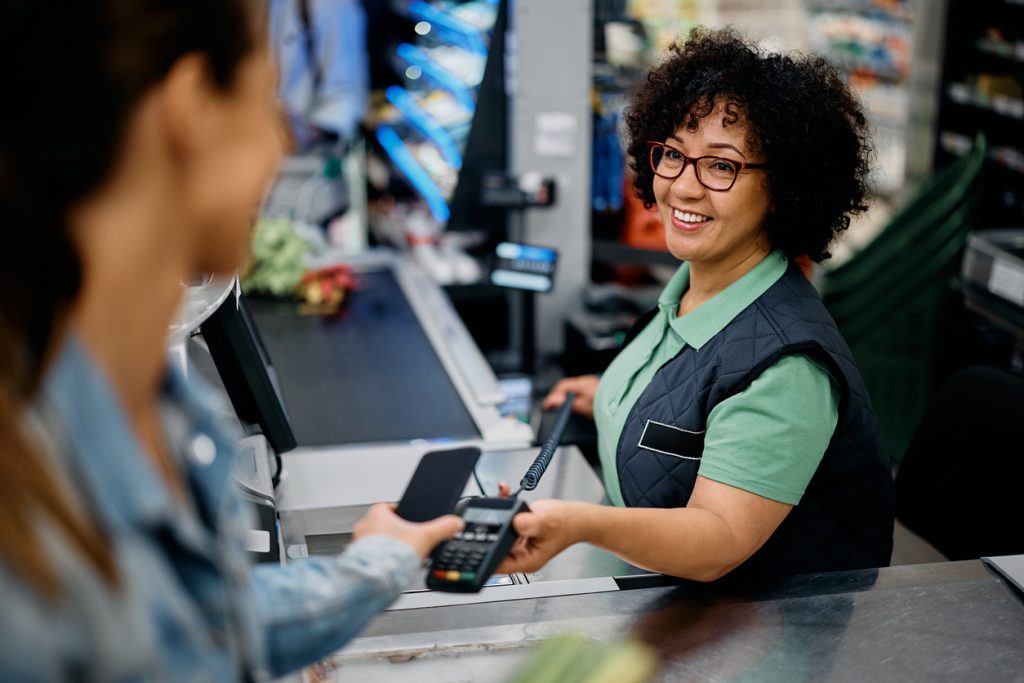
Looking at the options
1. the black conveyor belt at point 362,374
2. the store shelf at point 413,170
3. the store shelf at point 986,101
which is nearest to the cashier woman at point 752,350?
the black conveyor belt at point 362,374

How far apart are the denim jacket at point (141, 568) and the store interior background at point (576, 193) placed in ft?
6.94

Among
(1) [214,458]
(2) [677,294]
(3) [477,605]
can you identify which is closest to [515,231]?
(2) [677,294]

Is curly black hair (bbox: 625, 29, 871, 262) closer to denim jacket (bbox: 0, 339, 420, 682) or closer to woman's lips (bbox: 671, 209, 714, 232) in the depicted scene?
woman's lips (bbox: 671, 209, 714, 232)

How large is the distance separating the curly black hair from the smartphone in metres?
0.75

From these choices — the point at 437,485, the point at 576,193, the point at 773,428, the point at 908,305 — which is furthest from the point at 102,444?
the point at 908,305

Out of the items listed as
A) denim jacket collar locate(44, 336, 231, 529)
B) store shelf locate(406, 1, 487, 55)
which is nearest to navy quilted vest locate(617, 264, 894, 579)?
denim jacket collar locate(44, 336, 231, 529)

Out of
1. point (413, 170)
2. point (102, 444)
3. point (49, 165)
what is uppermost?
point (49, 165)

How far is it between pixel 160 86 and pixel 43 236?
0.13 meters

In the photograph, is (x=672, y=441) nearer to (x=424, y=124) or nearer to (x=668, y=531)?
(x=668, y=531)

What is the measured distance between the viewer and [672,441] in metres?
1.80

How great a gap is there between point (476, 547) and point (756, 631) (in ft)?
1.49

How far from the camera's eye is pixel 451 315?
3.55 metres

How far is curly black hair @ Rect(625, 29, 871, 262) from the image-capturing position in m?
1.82

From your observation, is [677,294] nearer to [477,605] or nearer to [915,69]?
[477,605]
